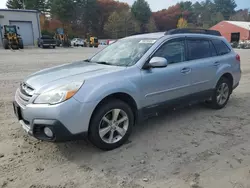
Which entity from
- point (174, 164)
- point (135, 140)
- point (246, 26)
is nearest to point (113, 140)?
point (135, 140)

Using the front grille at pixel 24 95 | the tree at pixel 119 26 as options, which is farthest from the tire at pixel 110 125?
the tree at pixel 119 26

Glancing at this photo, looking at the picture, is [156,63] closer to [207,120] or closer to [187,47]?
[187,47]

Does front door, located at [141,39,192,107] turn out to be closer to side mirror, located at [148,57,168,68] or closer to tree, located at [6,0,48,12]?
side mirror, located at [148,57,168,68]

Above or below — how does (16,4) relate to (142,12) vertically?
above

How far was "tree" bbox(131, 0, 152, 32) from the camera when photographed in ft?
246

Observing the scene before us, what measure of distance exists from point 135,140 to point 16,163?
5.68 feet

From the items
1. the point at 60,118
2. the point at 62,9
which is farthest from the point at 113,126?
the point at 62,9

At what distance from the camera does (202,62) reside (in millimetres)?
4520

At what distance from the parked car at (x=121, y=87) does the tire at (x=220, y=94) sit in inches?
0.9

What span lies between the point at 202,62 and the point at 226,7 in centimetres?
11423

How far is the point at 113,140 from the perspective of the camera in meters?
3.38

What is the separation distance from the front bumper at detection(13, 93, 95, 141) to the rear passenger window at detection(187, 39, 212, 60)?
2380 millimetres

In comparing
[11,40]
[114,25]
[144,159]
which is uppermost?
[114,25]

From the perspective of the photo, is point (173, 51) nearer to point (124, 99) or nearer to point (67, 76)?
point (124, 99)
